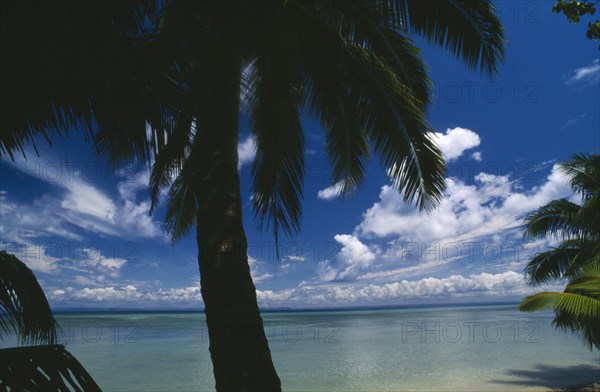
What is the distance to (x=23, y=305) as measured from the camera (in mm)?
1749

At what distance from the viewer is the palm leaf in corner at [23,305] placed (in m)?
1.69

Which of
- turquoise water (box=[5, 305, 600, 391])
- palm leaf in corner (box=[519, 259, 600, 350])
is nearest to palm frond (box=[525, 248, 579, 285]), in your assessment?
turquoise water (box=[5, 305, 600, 391])

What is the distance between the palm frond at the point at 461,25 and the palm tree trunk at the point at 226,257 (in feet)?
8.08

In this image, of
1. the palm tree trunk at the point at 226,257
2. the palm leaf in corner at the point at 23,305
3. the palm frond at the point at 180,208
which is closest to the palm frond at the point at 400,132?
the palm tree trunk at the point at 226,257

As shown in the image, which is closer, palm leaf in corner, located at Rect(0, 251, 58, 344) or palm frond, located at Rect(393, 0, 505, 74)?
palm leaf in corner, located at Rect(0, 251, 58, 344)

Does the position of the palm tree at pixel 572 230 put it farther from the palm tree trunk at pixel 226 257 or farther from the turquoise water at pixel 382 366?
the palm tree trunk at pixel 226 257

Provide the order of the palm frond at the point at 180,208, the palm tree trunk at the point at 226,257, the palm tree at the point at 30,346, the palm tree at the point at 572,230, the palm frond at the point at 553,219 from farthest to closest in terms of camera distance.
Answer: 1. the palm frond at the point at 553,219
2. the palm tree at the point at 572,230
3. the palm frond at the point at 180,208
4. the palm tree trunk at the point at 226,257
5. the palm tree at the point at 30,346

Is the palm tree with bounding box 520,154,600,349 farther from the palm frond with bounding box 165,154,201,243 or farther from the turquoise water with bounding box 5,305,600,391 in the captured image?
the palm frond with bounding box 165,154,201,243

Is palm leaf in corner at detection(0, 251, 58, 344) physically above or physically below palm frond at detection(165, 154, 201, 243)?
below

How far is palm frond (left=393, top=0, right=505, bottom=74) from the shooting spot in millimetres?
4465

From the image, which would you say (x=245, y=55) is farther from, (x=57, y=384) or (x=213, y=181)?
(x=57, y=384)

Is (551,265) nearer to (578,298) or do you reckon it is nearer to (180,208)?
(578,298)

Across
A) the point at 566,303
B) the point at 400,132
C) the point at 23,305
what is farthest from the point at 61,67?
the point at 566,303

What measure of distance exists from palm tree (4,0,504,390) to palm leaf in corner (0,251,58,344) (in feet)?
2.78
